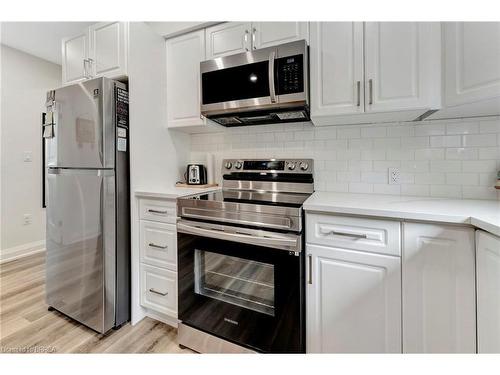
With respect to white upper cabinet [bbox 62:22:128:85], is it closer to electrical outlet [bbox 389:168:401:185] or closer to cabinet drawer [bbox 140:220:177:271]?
cabinet drawer [bbox 140:220:177:271]

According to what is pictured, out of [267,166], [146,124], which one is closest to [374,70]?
[267,166]

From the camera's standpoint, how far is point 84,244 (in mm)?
1671

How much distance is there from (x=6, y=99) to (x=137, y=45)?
7.25 ft

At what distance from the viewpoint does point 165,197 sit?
1.60 m

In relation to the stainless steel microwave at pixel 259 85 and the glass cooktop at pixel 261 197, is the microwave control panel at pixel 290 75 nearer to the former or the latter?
the stainless steel microwave at pixel 259 85

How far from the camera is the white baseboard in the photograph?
9.05ft

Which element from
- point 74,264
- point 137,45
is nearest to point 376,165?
point 137,45

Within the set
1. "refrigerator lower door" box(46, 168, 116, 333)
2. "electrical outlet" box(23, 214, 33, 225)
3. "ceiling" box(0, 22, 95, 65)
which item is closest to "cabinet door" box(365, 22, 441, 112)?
"refrigerator lower door" box(46, 168, 116, 333)

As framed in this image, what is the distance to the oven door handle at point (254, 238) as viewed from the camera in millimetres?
1181

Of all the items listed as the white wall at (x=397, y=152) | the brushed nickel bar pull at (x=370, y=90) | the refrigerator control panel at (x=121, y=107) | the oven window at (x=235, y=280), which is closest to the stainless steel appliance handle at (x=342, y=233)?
the oven window at (x=235, y=280)

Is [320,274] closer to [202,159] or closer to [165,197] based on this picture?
[165,197]

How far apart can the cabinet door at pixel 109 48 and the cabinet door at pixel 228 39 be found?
1.94 feet

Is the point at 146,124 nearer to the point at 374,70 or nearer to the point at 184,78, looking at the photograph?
the point at 184,78

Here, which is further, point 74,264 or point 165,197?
point 74,264
